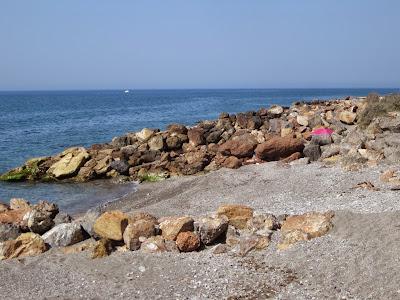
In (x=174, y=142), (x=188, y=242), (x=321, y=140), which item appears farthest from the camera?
(x=174, y=142)

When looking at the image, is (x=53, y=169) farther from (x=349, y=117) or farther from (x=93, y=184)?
(x=349, y=117)

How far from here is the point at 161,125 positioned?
61938 mm

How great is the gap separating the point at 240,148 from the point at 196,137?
5.65 m

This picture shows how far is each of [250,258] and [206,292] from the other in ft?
6.48

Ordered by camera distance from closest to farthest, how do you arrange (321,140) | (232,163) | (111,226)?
(111,226) → (321,140) → (232,163)

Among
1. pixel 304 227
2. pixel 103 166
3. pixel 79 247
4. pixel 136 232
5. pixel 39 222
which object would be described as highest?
pixel 304 227

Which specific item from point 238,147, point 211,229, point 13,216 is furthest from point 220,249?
point 238,147

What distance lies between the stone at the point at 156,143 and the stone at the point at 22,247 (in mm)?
18153

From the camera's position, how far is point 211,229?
1317 cm

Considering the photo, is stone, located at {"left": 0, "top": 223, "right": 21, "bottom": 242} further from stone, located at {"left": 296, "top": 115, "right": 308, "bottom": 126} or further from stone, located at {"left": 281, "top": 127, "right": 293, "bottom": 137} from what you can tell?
stone, located at {"left": 296, "top": 115, "right": 308, "bottom": 126}

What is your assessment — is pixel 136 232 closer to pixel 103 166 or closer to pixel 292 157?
pixel 292 157

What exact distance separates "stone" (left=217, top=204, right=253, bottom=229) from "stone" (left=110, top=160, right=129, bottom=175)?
52.4 ft

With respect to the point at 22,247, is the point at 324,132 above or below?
above

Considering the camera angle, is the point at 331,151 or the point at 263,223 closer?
the point at 263,223
